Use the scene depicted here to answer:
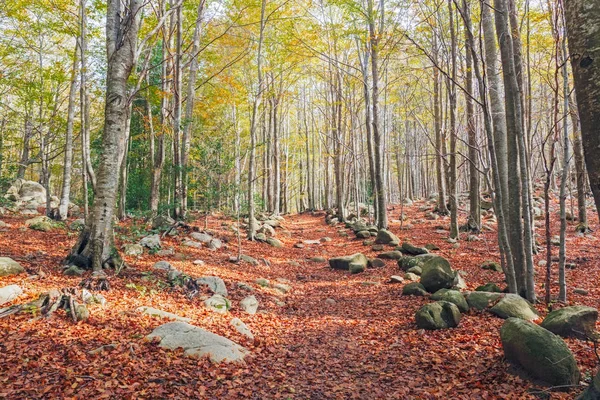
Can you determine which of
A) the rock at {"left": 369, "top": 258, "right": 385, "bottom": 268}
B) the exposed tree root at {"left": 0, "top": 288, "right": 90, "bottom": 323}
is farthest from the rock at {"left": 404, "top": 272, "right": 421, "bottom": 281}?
the exposed tree root at {"left": 0, "top": 288, "right": 90, "bottom": 323}

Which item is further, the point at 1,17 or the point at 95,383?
the point at 1,17

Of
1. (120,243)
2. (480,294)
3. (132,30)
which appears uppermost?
(132,30)

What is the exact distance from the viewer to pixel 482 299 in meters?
5.96

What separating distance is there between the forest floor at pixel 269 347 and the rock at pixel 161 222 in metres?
3.15

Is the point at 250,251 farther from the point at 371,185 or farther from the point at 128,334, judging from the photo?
the point at 371,185

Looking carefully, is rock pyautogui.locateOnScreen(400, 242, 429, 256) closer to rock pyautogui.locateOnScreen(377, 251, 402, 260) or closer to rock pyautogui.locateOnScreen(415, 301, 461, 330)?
rock pyautogui.locateOnScreen(377, 251, 402, 260)

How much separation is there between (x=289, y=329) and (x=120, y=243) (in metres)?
5.73

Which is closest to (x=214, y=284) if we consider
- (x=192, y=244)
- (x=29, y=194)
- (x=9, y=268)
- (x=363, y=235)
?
(x=9, y=268)

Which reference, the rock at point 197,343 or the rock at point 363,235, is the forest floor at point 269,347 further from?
the rock at point 363,235

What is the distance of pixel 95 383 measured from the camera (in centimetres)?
332

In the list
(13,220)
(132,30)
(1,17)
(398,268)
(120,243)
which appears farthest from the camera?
(1,17)

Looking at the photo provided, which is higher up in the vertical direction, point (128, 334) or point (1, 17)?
point (1, 17)

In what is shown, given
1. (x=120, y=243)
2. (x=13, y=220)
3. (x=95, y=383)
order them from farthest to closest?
(x=13, y=220), (x=120, y=243), (x=95, y=383)

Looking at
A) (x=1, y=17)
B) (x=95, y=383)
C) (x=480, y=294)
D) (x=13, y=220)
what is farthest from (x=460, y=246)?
(x=1, y=17)
